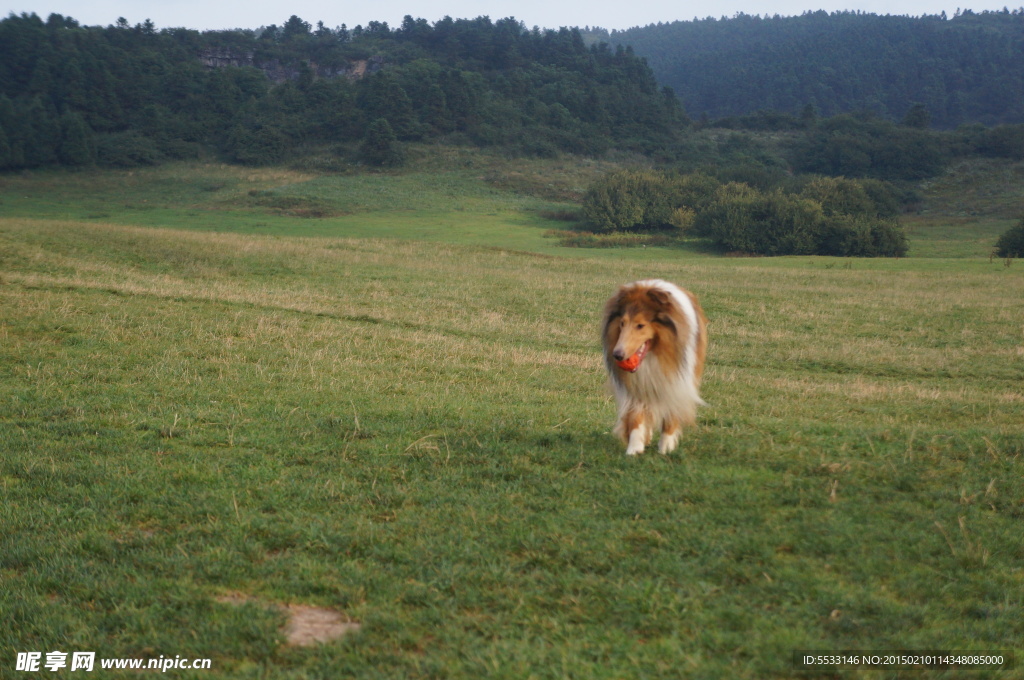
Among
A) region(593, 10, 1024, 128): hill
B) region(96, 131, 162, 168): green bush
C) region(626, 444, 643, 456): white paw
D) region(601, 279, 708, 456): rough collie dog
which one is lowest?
region(626, 444, 643, 456): white paw

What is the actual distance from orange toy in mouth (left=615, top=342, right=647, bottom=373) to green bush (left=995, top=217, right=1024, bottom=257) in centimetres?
4724

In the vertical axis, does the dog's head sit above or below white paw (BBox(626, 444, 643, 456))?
above

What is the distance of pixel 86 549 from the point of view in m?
5.54

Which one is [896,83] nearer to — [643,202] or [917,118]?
[917,118]

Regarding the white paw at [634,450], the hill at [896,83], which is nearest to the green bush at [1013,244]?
the white paw at [634,450]

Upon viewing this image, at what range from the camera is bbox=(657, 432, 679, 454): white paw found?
7715 mm

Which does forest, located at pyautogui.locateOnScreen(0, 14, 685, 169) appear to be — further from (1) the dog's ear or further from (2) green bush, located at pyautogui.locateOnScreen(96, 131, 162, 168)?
(1) the dog's ear

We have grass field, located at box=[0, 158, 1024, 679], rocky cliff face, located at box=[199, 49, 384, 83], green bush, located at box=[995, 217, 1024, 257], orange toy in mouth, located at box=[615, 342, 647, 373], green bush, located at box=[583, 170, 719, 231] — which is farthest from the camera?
rocky cliff face, located at box=[199, 49, 384, 83]

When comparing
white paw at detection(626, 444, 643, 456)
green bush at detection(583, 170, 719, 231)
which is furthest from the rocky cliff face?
white paw at detection(626, 444, 643, 456)

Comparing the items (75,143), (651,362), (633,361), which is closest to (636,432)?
(651,362)

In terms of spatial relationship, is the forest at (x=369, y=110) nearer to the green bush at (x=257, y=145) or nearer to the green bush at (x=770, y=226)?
the green bush at (x=257, y=145)

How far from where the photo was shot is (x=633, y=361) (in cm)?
724

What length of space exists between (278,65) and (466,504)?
133 meters

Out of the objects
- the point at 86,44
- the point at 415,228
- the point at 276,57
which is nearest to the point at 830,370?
the point at 415,228
